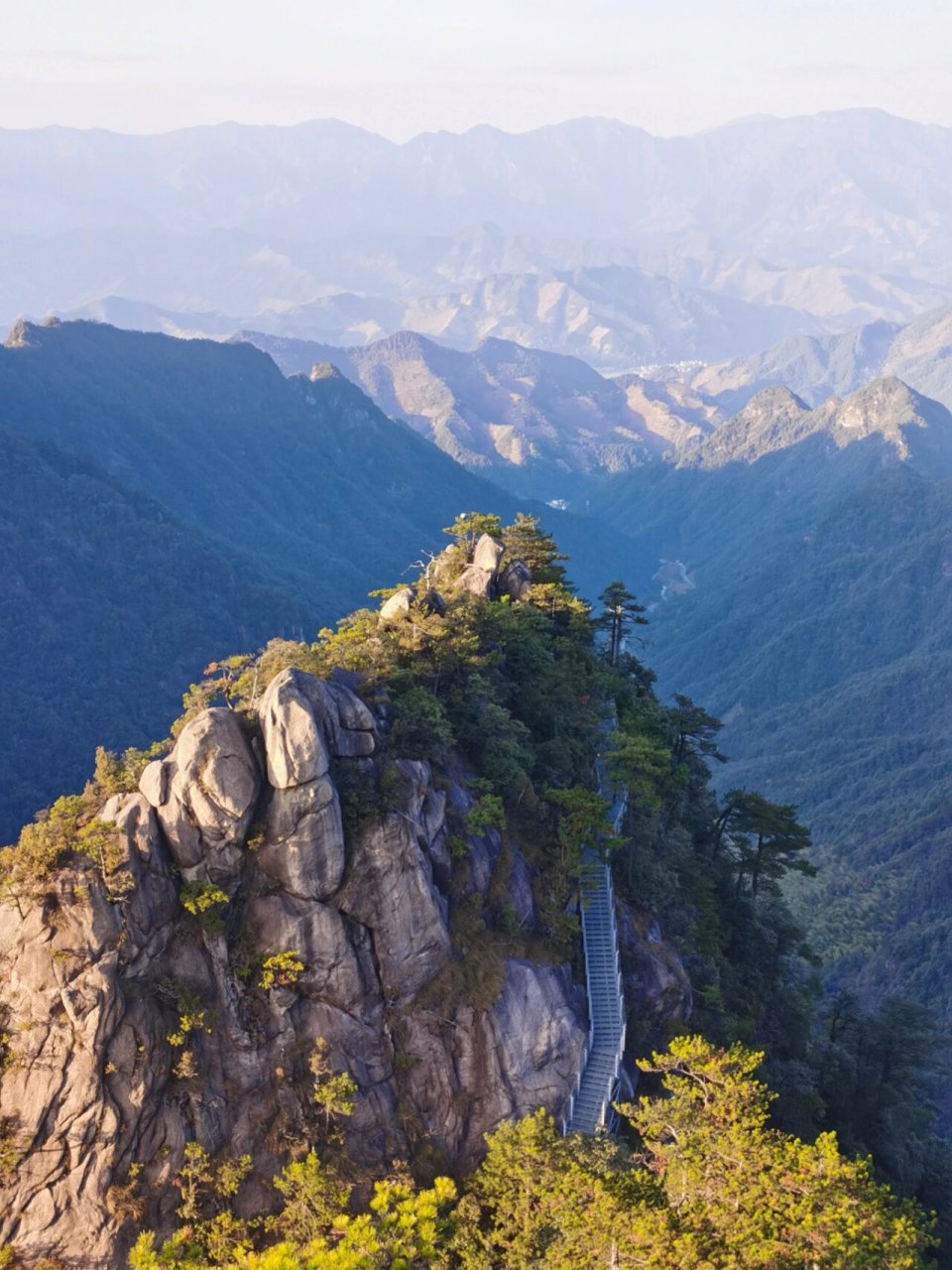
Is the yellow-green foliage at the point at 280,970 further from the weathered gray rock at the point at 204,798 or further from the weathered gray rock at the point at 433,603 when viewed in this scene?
the weathered gray rock at the point at 433,603

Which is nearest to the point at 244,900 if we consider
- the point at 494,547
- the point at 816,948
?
the point at 494,547

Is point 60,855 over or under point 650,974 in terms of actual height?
over

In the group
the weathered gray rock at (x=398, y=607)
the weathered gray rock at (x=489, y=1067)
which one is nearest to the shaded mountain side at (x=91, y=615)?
the weathered gray rock at (x=398, y=607)

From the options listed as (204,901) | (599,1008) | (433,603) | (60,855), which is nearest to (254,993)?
(204,901)

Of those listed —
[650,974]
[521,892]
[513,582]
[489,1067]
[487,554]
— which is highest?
[487,554]

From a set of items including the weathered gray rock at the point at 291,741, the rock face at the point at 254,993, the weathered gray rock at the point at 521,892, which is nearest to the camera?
the rock face at the point at 254,993

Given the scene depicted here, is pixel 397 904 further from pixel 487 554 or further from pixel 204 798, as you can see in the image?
pixel 487 554
